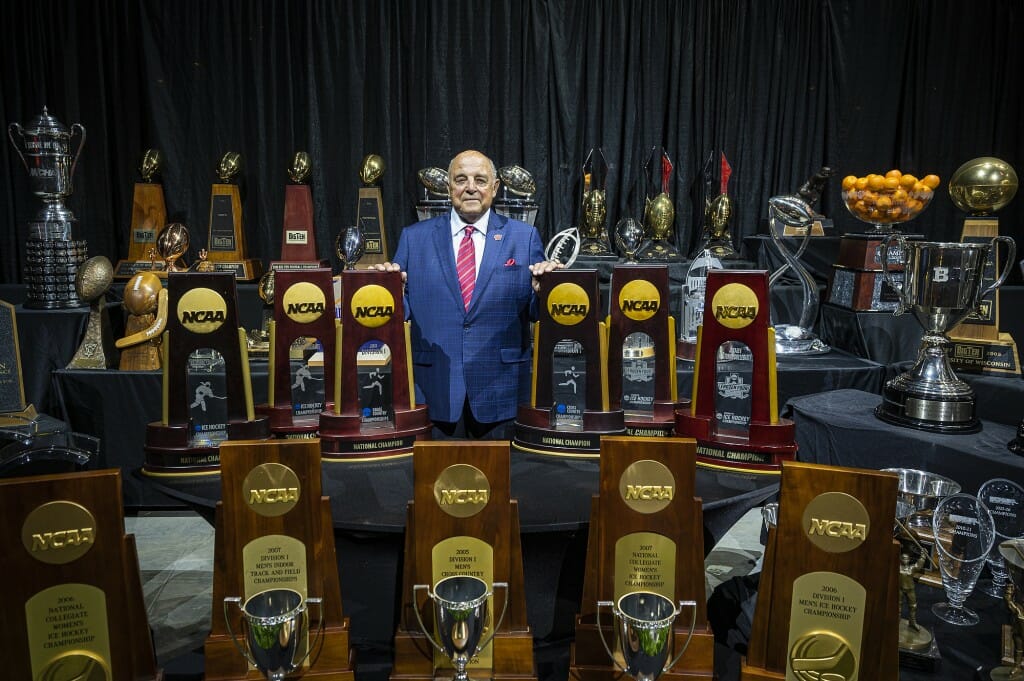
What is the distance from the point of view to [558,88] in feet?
13.4

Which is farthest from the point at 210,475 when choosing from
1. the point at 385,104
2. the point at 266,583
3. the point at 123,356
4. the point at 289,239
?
the point at 385,104

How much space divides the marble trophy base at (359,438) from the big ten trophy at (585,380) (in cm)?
25

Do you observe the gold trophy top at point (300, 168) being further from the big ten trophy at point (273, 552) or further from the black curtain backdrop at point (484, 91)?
the big ten trophy at point (273, 552)

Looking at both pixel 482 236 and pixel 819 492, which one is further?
pixel 482 236

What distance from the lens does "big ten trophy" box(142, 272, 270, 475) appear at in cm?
149

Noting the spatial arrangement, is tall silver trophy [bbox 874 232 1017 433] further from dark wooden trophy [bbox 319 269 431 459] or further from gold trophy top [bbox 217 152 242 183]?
gold trophy top [bbox 217 152 242 183]

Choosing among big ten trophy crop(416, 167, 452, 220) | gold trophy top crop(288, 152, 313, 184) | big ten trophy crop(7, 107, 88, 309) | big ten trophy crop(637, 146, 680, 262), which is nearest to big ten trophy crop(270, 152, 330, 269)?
gold trophy top crop(288, 152, 313, 184)

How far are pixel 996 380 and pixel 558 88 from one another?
2.62 metres

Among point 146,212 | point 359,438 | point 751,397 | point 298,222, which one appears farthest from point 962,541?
point 146,212

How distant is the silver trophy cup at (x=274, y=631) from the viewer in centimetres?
101

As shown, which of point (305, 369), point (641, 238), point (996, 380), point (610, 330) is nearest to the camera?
point (610, 330)

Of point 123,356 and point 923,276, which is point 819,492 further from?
point 123,356

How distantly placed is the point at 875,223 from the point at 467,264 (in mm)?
1894

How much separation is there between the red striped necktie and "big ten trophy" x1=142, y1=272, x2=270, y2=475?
64 centimetres
